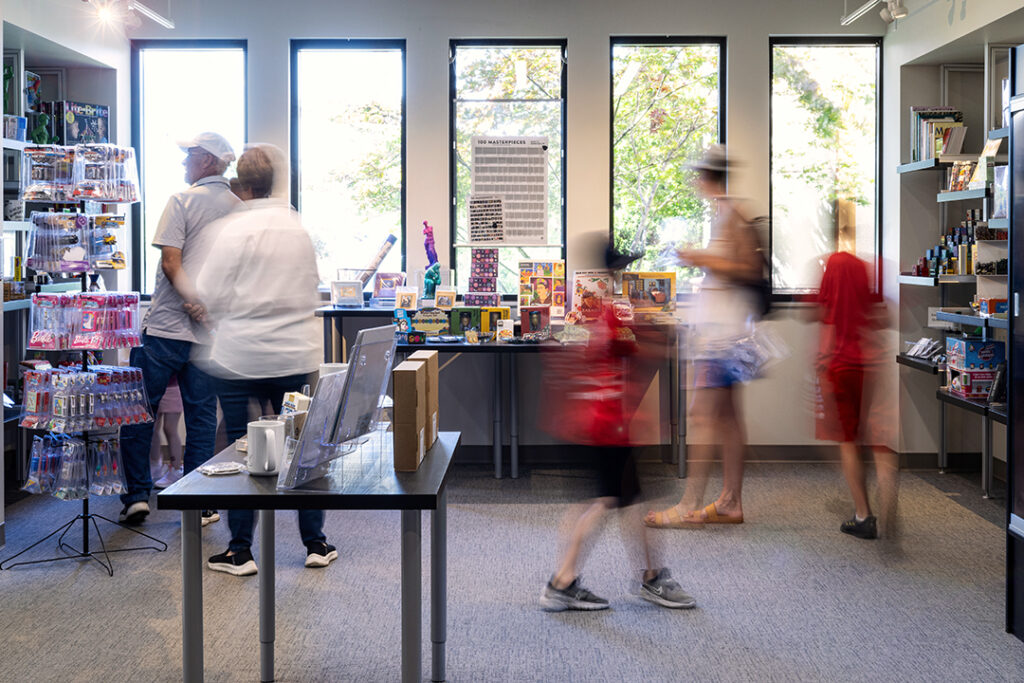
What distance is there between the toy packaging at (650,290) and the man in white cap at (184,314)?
8.29 ft

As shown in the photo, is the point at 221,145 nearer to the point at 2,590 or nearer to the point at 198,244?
the point at 198,244

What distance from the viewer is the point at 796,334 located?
6.12 meters

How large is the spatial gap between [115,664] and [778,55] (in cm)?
519

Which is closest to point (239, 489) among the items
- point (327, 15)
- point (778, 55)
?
point (327, 15)

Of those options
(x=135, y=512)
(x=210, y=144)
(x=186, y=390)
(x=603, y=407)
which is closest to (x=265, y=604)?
(x=603, y=407)

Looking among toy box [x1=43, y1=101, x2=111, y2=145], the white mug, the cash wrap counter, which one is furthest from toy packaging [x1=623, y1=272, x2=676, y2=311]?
the white mug

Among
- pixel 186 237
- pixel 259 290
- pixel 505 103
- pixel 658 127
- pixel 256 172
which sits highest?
pixel 505 103

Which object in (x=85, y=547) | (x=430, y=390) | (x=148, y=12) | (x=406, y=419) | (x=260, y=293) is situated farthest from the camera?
(x=148, y=12)

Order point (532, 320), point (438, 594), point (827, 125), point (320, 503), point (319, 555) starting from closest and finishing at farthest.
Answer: point (320, 503) < point (438, 594) < point (319, 555) < point (532, 320) < point (827, 125)

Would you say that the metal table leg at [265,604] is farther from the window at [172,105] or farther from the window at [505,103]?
the window at [172,105]

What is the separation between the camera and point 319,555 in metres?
3.93

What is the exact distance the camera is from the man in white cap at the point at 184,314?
4098mm

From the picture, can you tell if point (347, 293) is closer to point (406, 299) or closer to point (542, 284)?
point (406, 299)

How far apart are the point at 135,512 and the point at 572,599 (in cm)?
230
